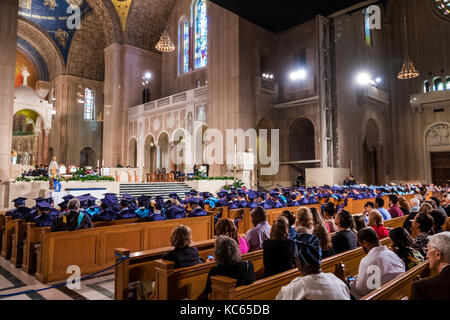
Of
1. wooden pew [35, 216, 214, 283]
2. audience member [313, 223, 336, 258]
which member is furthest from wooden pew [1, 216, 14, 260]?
audience member [313, 223, 336, 258]

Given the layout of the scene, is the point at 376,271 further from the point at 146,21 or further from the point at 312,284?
the point at 146,21

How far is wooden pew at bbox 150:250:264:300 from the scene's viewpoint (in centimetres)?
284

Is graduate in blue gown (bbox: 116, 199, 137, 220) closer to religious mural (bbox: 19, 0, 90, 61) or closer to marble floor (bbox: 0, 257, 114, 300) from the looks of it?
marble floor (bbox: 0, 257, 114, 300)

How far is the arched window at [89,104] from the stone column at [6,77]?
18993mm

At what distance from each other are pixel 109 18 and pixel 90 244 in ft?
83.1

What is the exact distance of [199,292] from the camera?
3.15 metres

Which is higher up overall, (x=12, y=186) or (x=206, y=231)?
(x=12, y=186)

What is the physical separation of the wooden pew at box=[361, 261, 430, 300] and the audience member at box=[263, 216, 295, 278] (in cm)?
99

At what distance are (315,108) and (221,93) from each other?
566 centimetres

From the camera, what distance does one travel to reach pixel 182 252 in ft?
10.3

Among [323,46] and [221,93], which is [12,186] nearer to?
[221,93]

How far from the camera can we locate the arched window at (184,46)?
25.0 metres

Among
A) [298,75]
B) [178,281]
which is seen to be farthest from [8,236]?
[298,75]
